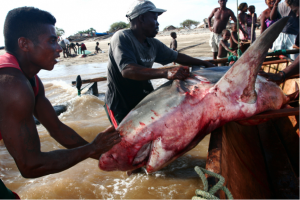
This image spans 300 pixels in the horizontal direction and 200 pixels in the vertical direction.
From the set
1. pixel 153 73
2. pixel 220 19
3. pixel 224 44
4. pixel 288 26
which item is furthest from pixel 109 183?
pixel 220 19

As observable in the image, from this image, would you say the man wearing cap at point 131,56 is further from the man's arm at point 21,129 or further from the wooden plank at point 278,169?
the wooden plank at point 278,169

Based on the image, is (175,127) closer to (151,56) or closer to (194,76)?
(194,76)

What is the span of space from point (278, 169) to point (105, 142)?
1.92m

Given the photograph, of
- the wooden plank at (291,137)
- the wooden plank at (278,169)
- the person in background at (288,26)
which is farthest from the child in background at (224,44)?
the wooden plank at (278,169)

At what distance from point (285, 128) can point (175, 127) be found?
2.20 metres

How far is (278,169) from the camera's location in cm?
222

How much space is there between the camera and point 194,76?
1.76 meters

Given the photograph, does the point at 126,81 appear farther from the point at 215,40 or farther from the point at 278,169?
the point at 215,40

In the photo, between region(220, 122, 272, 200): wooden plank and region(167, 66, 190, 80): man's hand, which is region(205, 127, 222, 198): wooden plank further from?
region(167, 66, 190, 80): man's hand

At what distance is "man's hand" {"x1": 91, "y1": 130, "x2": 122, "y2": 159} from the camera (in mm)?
1396

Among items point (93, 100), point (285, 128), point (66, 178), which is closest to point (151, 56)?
point (66, 178)

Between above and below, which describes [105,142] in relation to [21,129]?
below

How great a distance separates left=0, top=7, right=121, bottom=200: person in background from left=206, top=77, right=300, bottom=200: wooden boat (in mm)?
786

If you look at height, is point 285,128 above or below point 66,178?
above
